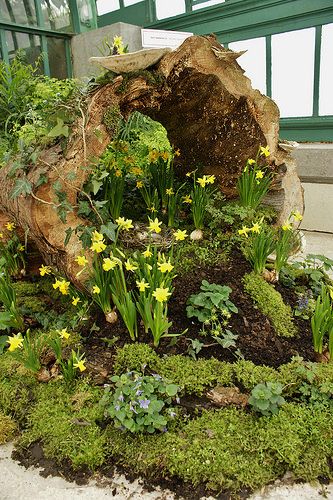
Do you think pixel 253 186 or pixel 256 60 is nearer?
pixel 253 186

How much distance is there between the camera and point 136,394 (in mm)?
1460

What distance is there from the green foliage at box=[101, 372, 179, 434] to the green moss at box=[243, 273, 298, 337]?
26.3 inches

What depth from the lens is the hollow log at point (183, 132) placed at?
192cm

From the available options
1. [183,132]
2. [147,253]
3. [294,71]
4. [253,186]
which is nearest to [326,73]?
[294,71]

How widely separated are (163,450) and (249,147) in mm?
1834

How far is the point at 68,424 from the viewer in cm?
155

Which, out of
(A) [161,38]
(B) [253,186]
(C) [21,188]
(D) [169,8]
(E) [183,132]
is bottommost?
(B) [253,186]

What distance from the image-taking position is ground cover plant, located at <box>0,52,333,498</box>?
1421 millimetres

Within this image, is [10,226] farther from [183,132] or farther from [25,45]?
[25,45]

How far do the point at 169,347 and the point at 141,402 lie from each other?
39 centimetres

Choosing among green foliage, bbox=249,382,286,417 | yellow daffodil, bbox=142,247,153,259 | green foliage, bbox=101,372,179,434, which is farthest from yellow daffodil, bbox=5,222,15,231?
green foliage, bbox=249,382,286,417

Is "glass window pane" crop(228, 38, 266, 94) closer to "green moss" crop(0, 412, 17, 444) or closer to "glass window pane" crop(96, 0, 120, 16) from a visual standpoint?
"glass window pane" crop(96, 0, 120, 16)

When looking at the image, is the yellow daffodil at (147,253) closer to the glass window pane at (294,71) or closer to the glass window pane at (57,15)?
the glass window pane at (294,71)

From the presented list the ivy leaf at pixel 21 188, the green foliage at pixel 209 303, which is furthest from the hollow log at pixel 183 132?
the green foliage at pixel 209 303
